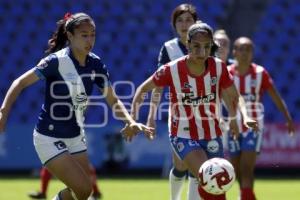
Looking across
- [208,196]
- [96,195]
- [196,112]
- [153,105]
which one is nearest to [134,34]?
[96,195]

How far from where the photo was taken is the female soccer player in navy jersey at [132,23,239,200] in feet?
22.7

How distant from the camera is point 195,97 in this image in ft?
22.9

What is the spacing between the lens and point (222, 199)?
654 cm

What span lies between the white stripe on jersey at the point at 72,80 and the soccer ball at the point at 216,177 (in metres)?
1.23

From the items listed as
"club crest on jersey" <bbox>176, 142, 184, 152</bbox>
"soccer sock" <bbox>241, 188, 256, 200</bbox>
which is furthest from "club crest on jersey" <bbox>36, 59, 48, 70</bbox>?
"soccer sock" <bbox>241, 188, 256, 200</bbox>

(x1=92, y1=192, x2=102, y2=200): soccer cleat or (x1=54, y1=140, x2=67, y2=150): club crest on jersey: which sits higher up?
(x1=54, y1=140, x2=67, y2=150): club crest on jersey

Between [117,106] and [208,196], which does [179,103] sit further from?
[208,196]

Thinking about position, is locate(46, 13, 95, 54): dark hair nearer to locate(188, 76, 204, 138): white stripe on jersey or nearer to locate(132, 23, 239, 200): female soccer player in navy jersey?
locate(132, 23, 239, 200): female soccer player in navy jersey

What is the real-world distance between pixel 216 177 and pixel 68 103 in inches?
57.1

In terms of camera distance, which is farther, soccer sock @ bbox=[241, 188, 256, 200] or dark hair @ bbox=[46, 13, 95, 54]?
soccer sock @ bbox=[241, 188, 256, 200]

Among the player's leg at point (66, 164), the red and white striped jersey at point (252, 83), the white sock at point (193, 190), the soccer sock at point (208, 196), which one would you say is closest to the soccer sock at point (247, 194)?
the red and white striped jersey at point (252, 83)

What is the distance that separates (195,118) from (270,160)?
25.3ft

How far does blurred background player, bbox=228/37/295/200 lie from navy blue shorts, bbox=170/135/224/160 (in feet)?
5.84

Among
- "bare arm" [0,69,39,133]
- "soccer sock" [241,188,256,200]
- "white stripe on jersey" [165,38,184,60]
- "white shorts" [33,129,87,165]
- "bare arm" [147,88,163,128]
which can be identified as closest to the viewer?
"bare arm" [0,69,39,133]
